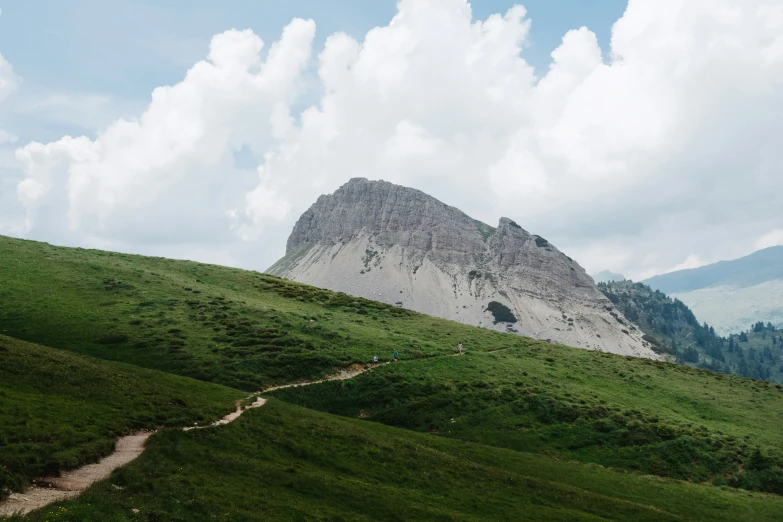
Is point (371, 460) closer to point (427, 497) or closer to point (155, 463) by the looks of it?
point (427, 497)

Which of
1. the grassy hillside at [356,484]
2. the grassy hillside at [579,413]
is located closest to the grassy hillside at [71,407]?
the grassy hillside at [356,484]

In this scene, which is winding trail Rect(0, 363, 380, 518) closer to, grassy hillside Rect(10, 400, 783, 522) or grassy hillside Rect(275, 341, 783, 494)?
grassy hillside Rect(10, 400, 783, 522)

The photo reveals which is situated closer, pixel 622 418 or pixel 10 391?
pixel 10 391

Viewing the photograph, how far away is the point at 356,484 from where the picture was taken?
1129 inches

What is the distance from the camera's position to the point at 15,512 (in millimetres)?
17719

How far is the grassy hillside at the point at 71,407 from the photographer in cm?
2252

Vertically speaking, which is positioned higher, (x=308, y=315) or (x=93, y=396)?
(x=308, y=315)

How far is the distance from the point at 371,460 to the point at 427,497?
5.44m

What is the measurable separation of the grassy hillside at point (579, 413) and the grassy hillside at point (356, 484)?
461cm

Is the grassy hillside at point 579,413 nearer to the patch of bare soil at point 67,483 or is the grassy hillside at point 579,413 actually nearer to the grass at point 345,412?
the grass at point 345,412

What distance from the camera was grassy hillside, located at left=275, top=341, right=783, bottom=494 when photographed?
48.0 meters

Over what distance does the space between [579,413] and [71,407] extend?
4673 cm

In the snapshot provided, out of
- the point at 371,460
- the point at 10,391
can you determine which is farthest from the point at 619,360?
the point at 10,391

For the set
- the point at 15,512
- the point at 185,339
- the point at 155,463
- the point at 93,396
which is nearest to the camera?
the point at 15,512
